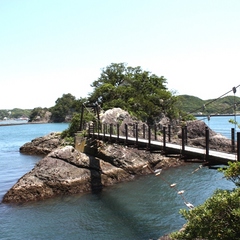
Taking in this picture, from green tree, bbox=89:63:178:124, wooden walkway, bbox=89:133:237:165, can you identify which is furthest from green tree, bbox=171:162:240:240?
green tree, bbox=89:63:178:124

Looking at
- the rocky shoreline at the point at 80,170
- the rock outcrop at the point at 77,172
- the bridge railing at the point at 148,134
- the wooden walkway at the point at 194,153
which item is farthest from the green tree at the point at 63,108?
the wooden walkway at the point at 194,153

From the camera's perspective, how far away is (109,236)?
421 inches

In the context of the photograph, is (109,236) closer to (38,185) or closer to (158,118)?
(38,185)

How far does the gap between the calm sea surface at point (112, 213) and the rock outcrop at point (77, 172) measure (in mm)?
742

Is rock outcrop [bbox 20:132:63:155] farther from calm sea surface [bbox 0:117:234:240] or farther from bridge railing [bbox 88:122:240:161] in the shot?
calm sea surface [bbox 0:117:234:240]

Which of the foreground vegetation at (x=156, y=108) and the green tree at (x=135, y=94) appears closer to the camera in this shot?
the foreground vegetation at (x=156, y=108)

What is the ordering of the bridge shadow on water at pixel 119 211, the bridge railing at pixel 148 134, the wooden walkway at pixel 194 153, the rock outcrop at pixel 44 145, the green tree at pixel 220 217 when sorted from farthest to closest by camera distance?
the rock outcrop at pixel 44 145, the bridge shadow on water at pixel 119 211, the bridge railing at pixel 148 134, the wooden walkway at pixel 194 153, the green tree at pixel 220 217

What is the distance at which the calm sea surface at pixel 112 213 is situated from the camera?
11.0 m

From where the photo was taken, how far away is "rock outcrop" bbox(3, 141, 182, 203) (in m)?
15.2

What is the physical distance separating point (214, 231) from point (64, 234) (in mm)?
6562

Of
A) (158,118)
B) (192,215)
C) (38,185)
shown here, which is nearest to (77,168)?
(38,185)

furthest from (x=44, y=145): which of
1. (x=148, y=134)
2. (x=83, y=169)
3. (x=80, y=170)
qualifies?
(x=148, y=134)

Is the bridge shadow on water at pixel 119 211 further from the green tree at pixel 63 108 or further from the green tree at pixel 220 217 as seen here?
the green tree at pixel 63 108

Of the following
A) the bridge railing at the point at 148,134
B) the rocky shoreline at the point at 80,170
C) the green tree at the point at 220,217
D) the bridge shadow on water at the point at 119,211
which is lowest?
the bridge shadow on water at the point at 119,211
